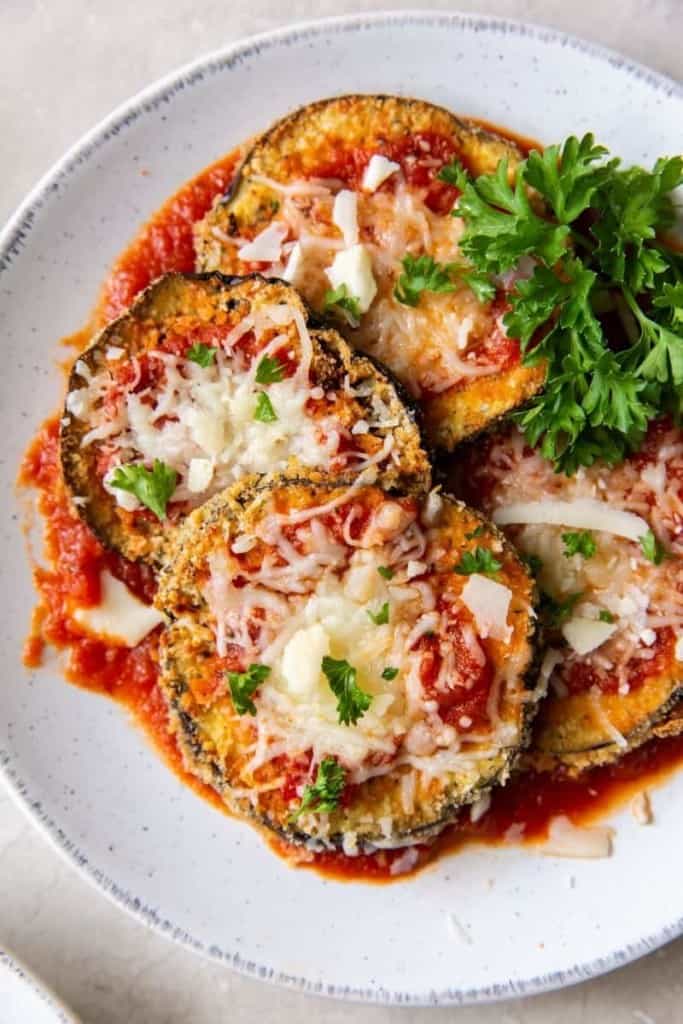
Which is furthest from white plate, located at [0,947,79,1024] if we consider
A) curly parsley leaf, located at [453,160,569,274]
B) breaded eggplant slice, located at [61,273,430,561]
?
curly parsley leaf, located at [453,160,569,274]

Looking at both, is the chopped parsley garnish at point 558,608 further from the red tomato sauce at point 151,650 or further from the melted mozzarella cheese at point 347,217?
the melted mozzarella cheese at point 347,217

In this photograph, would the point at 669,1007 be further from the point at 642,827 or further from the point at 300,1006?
the point at 300,1006

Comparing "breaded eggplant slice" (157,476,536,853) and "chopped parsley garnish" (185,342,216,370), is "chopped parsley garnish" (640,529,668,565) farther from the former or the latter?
"chopped parsley garnish" (185,342,216,370)

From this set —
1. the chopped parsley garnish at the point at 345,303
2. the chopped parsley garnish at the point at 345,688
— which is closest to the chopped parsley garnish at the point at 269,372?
the chopped parsley garnish at the point at 345,303

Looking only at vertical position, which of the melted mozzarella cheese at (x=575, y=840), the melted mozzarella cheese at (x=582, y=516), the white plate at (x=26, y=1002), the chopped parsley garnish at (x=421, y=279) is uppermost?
the chopped parsley garnish at (x=421, y=279)

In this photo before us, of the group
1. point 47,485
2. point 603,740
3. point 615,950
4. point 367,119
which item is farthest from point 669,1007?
point 367,119

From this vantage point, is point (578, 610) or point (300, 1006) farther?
point (300, 1006)
